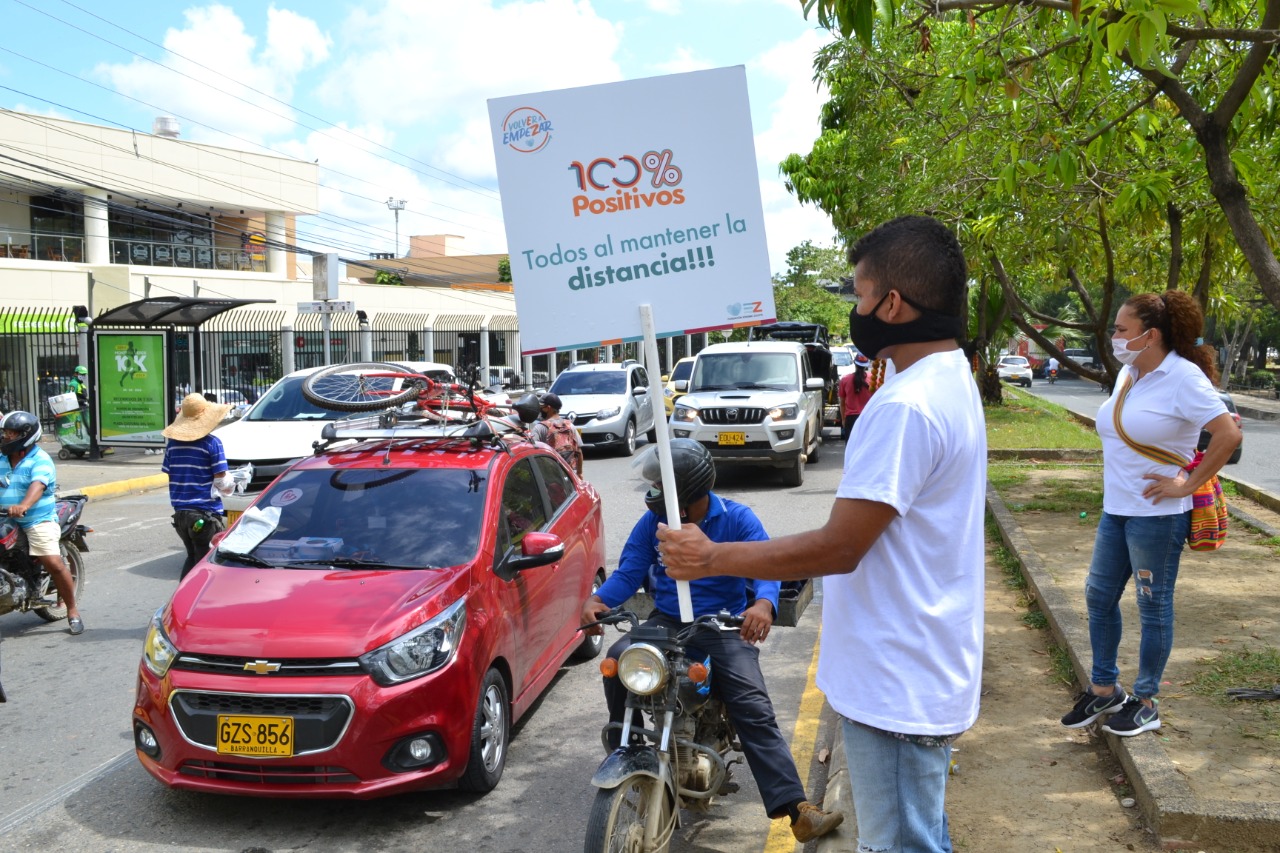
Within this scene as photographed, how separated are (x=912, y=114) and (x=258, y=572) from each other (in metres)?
10.8

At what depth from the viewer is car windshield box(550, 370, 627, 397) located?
68.1 feet

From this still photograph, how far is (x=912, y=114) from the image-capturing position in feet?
45.3

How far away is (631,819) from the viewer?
12.4ft

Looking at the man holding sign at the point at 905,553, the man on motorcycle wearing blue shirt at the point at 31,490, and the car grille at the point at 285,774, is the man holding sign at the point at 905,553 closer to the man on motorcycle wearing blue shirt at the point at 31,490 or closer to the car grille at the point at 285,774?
the car grille at the point at 285,774

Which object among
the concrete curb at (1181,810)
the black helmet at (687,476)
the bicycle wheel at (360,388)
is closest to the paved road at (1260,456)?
the bicycle wheel at (360,388)

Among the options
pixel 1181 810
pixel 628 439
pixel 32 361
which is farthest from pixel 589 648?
pixel 32 361

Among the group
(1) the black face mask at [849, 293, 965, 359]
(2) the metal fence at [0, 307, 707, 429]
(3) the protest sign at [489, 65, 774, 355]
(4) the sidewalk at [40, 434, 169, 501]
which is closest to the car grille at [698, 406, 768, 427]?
(2) the metal fence at [0, 307, 707, 429]

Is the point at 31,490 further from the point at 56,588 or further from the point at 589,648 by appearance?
the point at 589,648

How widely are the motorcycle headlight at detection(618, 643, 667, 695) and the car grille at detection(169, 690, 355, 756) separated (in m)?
1.36

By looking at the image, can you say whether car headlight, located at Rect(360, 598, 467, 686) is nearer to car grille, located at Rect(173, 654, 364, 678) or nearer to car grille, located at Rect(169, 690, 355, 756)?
car grille, located at Rect(173, 654, 364, 678)

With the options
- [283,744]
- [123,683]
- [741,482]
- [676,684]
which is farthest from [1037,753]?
[741,482]

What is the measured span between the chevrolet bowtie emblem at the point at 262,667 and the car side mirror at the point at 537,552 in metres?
1.28

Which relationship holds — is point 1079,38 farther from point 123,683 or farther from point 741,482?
point 741,482

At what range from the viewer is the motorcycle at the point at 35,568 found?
25.2 feet
